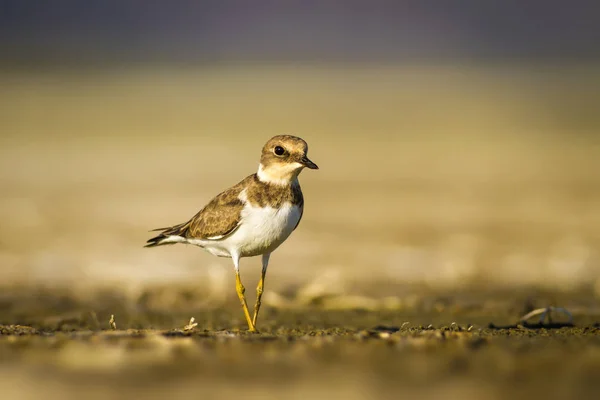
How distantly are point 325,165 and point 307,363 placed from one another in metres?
15.3

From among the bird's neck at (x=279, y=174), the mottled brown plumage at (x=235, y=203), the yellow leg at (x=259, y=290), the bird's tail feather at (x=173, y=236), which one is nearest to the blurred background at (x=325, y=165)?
the bird's tail feather at (x=173, y=236)

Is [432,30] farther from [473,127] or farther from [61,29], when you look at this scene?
[473,127]

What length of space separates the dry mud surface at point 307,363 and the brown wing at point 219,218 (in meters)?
0.93

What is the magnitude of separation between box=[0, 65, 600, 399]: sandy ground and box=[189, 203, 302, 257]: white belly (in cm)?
65

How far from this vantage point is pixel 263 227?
7574 mm

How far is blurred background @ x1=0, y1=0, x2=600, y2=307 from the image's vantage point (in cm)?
1117

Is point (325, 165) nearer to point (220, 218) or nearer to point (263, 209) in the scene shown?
point (220, 218)

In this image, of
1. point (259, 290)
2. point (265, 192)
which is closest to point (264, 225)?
point (265, 192)

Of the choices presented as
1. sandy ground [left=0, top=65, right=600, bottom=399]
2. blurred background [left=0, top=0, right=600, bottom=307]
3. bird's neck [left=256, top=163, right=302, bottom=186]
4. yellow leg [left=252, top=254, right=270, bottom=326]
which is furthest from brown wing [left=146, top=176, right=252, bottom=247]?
blurred background [left=0, top=0, right=600, bottom=307]

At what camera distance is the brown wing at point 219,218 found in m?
7.73

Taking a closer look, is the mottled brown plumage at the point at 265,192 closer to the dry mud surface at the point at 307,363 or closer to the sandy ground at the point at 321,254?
the sandy ground at the point at 321,254

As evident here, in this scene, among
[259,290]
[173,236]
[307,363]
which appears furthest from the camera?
[173,236]

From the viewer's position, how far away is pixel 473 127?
27.4 m

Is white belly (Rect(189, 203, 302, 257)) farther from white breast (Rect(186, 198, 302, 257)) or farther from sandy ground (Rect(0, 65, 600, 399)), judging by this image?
sandy ground (Rect(0, 65, 600, 399))
